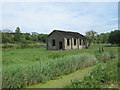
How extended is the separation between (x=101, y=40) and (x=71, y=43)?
32194mm

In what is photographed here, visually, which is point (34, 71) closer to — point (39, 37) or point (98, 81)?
point (98, 81)

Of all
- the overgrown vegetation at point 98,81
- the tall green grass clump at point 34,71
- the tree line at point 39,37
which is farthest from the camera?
the tree line at point 39,37

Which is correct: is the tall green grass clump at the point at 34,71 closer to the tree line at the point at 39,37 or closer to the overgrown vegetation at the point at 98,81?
the overgrown vegetation at the point at 98,81

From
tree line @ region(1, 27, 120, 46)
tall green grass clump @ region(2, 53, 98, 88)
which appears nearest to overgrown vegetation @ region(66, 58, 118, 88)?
tall green grass clump @ region(2, 53, 98, 88)

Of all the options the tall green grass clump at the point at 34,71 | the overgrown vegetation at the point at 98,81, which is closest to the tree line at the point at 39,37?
the tall green grass clump at the point at 34,71

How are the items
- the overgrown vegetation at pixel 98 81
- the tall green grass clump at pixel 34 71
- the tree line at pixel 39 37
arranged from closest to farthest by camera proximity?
the overgrown vegetation at pixel 98 81 → the tall green grass clump at pixel 34 71 → the tree line at pixel 39 37

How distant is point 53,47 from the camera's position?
75.9 feet

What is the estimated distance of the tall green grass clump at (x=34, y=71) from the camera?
443 centimetres

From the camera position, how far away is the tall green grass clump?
4.43 metres

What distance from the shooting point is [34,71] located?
5148mm

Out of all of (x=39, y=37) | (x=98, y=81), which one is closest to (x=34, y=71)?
(x=98, y=81)

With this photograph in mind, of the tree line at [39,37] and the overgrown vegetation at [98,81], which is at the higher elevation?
the tree line at [39,37]

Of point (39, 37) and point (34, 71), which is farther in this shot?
point (39, 37)

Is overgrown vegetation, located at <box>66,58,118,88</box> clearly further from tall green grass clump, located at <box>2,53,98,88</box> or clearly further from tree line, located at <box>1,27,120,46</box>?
tree line, located at <box>1,27,120,46</box>
